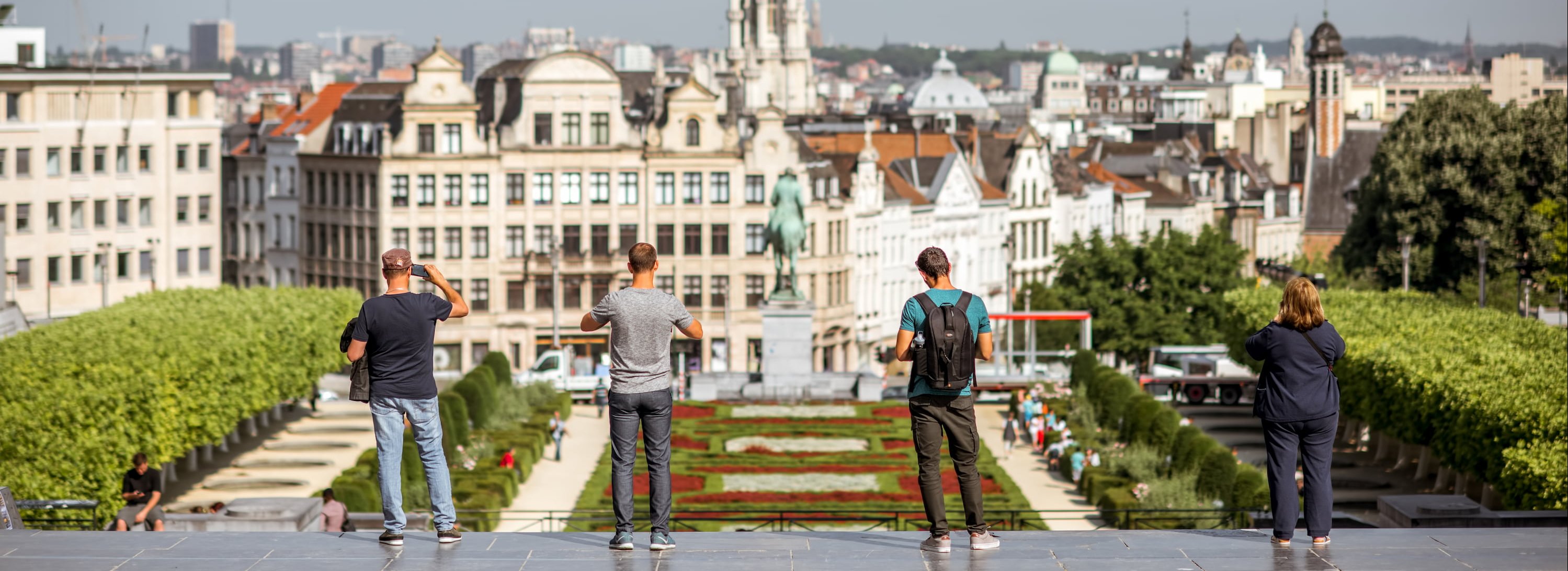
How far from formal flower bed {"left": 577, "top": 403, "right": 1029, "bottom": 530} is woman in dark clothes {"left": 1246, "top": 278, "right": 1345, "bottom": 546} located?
21.8m

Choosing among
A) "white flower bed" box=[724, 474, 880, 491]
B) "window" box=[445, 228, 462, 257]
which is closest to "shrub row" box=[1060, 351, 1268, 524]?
"white flower bed" box=[724, 474, 880, 491]

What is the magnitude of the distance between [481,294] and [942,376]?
3589 inches

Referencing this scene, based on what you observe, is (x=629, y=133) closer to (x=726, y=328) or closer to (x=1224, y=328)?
(x=726, y=328)

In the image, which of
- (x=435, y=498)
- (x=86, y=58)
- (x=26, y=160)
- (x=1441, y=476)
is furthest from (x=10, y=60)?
(x=435, y=498)

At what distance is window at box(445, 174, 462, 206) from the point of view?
110250mm

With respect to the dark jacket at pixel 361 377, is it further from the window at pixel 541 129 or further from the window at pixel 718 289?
the window at pixel 718 289

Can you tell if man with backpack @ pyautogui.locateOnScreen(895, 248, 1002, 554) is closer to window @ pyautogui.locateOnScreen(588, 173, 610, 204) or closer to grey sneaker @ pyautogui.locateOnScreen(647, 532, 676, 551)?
grey sneaker @ pyautogui.locateOnScreen(647, 532, 676, 551)

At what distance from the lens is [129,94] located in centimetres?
10956

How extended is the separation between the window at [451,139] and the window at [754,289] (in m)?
15.7

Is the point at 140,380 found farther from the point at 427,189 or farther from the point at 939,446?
the point at 427,189

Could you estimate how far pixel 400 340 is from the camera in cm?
2172

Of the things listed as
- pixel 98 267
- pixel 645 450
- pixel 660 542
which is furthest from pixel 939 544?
pixel 98 267

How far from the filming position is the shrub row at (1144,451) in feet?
173

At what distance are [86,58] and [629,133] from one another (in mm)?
27669
